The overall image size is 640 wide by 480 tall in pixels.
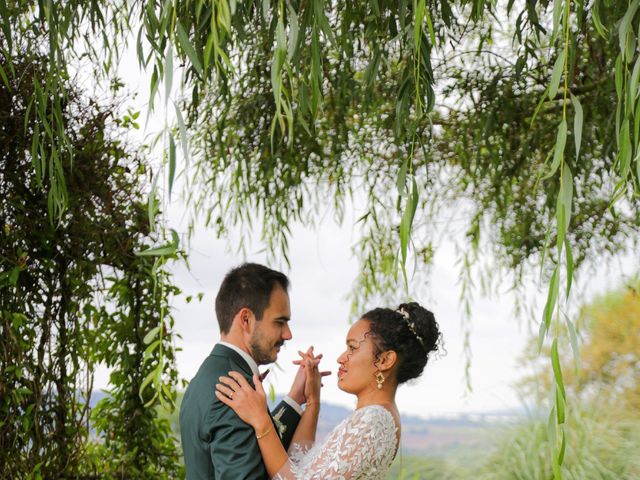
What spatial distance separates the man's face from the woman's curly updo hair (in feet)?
0.84

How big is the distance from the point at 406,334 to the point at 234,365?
1.67ft

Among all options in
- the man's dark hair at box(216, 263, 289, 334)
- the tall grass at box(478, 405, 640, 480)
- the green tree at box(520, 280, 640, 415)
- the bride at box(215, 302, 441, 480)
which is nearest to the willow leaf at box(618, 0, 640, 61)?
the bride at box(215, 302, 441, 480)

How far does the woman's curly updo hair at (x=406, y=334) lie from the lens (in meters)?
2.59

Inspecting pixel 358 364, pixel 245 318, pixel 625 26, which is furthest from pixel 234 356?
pixel 625 26

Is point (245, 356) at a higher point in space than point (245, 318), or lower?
lower

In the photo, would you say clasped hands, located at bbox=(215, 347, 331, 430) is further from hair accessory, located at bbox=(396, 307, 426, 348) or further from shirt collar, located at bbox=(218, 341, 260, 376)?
hair accessory, located at bbox=(396, 307, 426, 348)

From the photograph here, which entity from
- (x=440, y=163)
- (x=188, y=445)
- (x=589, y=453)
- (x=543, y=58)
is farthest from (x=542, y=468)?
(x=188, y=445)

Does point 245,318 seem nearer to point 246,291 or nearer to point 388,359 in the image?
point 246,291

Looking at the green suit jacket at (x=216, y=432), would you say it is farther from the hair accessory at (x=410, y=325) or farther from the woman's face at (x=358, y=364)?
the hair accessory at (x=410, y=325)

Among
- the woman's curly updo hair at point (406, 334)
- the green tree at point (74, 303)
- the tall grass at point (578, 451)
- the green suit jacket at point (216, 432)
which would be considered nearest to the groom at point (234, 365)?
the green suit jacket at point (216, 432)

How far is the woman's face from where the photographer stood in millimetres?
2566

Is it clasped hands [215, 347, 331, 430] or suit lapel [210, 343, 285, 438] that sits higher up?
suit lapel [210, 343, 285, 438]

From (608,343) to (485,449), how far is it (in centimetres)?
207

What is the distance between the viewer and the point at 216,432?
7.68 ft
